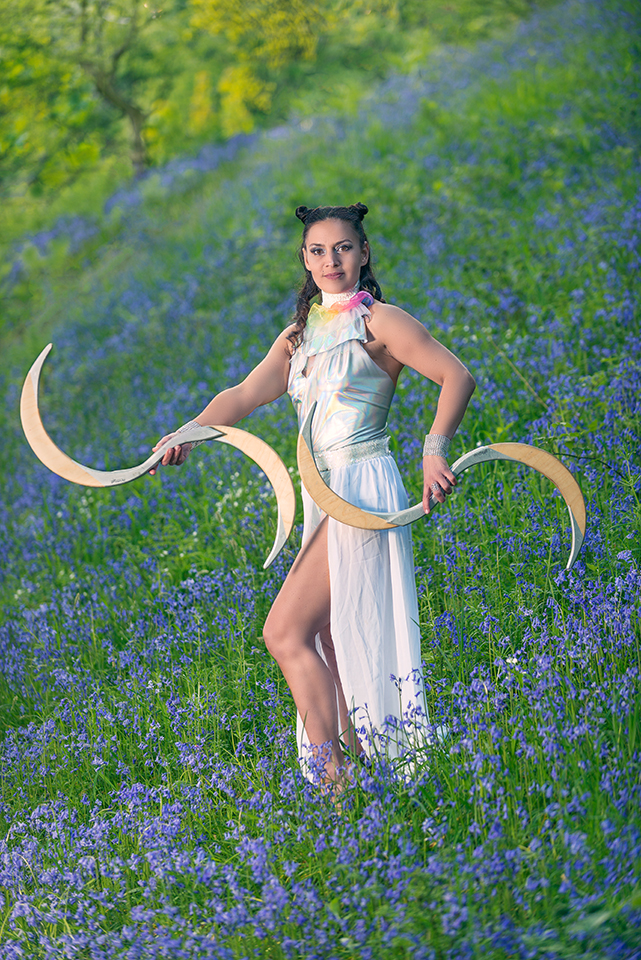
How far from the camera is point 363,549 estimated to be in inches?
107

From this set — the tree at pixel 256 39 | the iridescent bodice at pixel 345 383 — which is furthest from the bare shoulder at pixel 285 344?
the tree at pixel 256 39

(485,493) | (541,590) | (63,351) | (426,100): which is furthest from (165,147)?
(541,590)

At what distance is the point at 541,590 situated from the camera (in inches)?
125

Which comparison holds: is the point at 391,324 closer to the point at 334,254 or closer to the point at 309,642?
the point at 334,254

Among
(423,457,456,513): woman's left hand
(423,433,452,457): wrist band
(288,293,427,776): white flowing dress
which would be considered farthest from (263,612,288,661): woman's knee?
(423,433,452,457): wrist band

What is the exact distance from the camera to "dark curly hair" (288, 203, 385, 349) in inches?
109

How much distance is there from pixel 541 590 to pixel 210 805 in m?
1.44

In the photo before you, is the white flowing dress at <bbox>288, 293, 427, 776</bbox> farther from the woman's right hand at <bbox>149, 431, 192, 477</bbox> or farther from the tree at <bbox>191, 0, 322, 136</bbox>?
the tree at <bbox>191, 0, 322, 136</bbox>

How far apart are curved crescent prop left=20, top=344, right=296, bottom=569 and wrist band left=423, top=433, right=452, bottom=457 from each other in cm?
46

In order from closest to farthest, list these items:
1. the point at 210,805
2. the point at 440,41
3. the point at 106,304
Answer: the point at 210,805 → the point at 106,304 → the point at 440,41

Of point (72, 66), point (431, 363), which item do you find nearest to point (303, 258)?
point (431, 363)

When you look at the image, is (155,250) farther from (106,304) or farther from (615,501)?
(615,501)

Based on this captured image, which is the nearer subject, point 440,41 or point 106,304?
point 106,304

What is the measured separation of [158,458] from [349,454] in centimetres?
63
